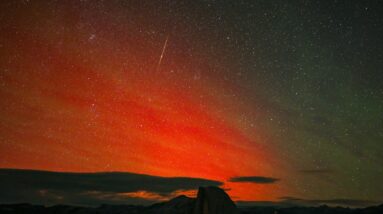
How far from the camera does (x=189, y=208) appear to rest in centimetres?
2647

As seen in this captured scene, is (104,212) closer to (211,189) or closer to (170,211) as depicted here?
(170,211)

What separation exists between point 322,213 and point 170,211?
7508 centimetres

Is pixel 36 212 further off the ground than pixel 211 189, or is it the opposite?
pixel 211 189

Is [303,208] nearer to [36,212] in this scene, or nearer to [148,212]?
[148,212]

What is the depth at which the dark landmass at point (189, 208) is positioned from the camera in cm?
2634

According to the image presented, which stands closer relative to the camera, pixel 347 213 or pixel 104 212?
pixel 104 212

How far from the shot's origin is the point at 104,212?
95.2 meters

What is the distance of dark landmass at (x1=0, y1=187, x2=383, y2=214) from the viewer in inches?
1037

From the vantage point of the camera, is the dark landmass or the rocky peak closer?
the rocky peak

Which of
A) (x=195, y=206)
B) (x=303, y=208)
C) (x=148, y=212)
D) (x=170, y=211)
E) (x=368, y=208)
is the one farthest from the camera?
(x=303, y=208)

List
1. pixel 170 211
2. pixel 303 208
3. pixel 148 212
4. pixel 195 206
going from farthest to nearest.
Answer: pixel 303 208 < pixel 148 212 < pixel 170 211 < pixel 195 206

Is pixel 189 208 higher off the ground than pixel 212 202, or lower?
lower

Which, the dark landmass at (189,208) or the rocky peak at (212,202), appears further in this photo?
the dark landmass at (189,208)

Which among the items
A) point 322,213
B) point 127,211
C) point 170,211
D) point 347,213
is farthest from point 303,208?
point 170,211
